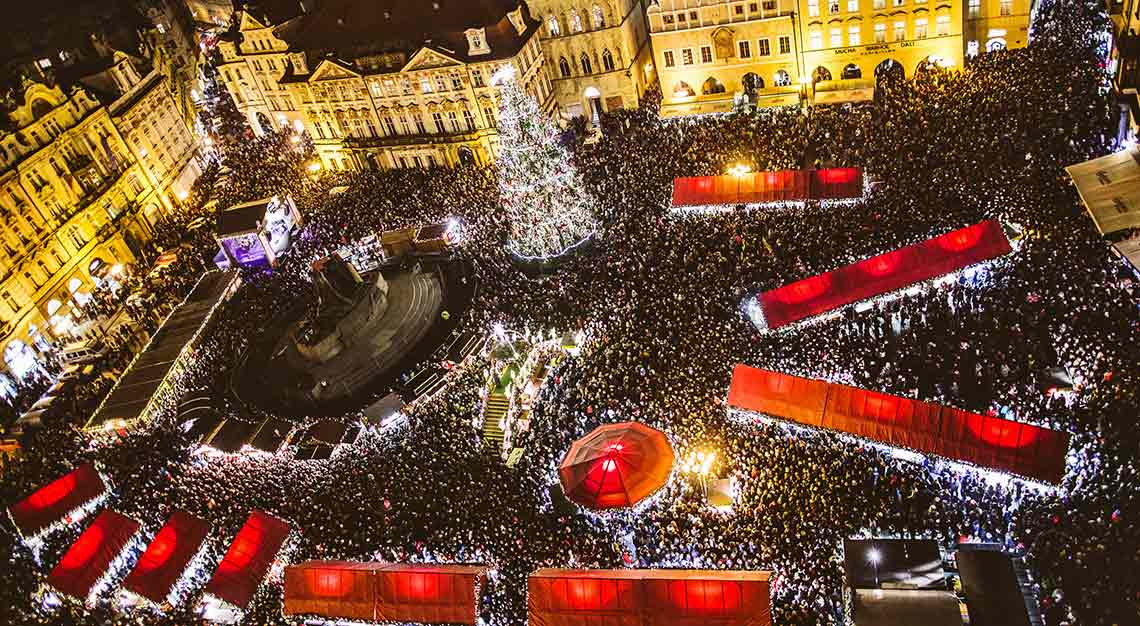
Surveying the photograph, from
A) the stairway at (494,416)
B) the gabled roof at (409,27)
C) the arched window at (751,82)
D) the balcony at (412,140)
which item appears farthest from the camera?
the balcony at (412,140)

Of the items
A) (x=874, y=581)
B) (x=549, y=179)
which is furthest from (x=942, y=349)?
(x=549, y=179)

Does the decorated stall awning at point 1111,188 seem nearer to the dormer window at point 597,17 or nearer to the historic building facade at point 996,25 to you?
the historic building facade at point 996,25

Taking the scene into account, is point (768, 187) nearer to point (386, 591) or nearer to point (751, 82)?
point (751, 82)

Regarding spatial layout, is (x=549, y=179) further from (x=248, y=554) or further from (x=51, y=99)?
(x=51, y=99)

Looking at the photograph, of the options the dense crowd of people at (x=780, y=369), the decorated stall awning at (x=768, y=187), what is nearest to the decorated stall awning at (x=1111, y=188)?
the dense crowd of people at (x=780, y=369)

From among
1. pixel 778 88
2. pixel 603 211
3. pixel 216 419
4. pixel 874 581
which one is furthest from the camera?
pixel 778 88

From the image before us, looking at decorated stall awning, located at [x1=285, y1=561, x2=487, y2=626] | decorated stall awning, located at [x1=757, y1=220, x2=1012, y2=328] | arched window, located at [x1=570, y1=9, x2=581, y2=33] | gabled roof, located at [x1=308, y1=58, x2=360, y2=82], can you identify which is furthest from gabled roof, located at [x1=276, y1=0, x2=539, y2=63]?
decorated stall awning, located at [x1=285, y1=561, x2=487, y2=626]
